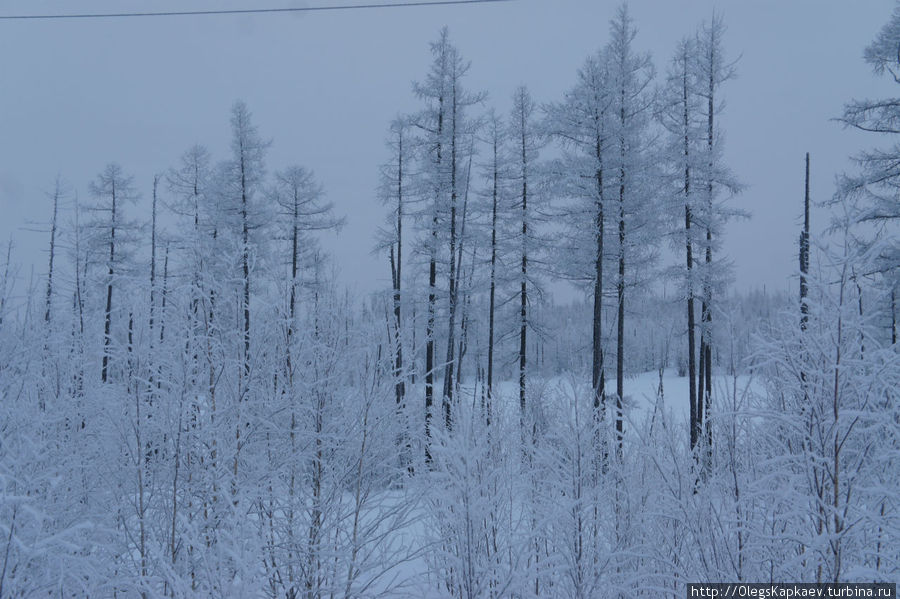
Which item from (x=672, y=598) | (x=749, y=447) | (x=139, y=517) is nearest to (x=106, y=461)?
(x=139, y=517)

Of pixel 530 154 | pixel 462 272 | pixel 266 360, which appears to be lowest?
pixel 266 360

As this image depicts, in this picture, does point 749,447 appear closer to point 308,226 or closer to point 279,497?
point 279,497

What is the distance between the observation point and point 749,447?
16.4 feet

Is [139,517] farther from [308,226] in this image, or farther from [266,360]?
[308,226]

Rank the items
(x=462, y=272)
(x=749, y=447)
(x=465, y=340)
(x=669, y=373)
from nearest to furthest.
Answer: (x=749, y=447), (x=462, y=272), (x=465, y=340), (x=669, y=373)

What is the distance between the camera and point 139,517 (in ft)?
17.7

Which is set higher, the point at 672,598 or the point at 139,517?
the point at 139,517

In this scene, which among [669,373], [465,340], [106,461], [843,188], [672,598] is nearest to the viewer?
[672,598]

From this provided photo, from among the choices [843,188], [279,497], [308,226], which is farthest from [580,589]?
[308,226]

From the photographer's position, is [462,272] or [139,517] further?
[462,272]

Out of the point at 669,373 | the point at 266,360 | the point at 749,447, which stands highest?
the point at 266,360

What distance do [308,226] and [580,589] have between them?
17.8 meters

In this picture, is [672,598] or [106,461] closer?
[672,598]

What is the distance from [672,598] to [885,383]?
360cm
